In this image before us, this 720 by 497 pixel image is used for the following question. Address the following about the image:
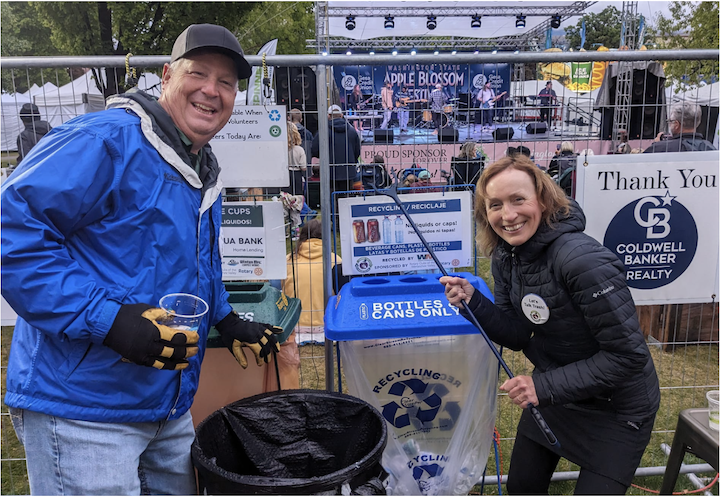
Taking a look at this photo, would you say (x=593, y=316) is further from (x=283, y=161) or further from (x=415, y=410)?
(x=283, y=161)

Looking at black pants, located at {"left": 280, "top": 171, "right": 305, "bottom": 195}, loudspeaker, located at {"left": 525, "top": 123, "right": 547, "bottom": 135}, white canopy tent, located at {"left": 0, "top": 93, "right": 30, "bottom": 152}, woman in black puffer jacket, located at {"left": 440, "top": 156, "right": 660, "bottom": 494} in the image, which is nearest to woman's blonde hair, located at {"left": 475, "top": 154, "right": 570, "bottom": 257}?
woman in black puffer jacket, located at {"left": 440, "top": 156, "right": 660, "bottom": 494}

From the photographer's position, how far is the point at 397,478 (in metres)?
2.36

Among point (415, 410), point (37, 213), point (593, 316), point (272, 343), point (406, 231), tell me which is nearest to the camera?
point (37, 213)

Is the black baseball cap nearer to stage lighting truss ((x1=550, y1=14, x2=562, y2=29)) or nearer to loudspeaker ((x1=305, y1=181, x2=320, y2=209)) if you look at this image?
loudspeaker ((x1=305, y1=181, x2=320, y2=209))

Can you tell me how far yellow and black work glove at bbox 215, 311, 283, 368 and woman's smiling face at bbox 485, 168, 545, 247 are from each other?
0.99m

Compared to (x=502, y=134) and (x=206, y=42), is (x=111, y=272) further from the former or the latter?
(x=502, y=134)

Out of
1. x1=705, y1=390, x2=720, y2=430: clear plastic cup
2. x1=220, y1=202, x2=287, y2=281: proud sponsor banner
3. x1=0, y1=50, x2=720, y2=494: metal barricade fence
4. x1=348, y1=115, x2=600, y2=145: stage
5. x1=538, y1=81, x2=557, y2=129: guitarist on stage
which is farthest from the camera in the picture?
x1=538, y1=81, x2=557, y2=129: guitarist on stage

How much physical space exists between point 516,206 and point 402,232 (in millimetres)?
766

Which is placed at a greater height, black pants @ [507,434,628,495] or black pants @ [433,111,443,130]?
black pants @ [433,111,443,130]

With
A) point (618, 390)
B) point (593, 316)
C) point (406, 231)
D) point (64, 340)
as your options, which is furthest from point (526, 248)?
point (64, 340)

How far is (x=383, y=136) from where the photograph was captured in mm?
2721

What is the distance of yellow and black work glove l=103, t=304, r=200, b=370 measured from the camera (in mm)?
1361

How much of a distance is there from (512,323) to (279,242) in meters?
1.13

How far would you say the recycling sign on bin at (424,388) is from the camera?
224 cm
